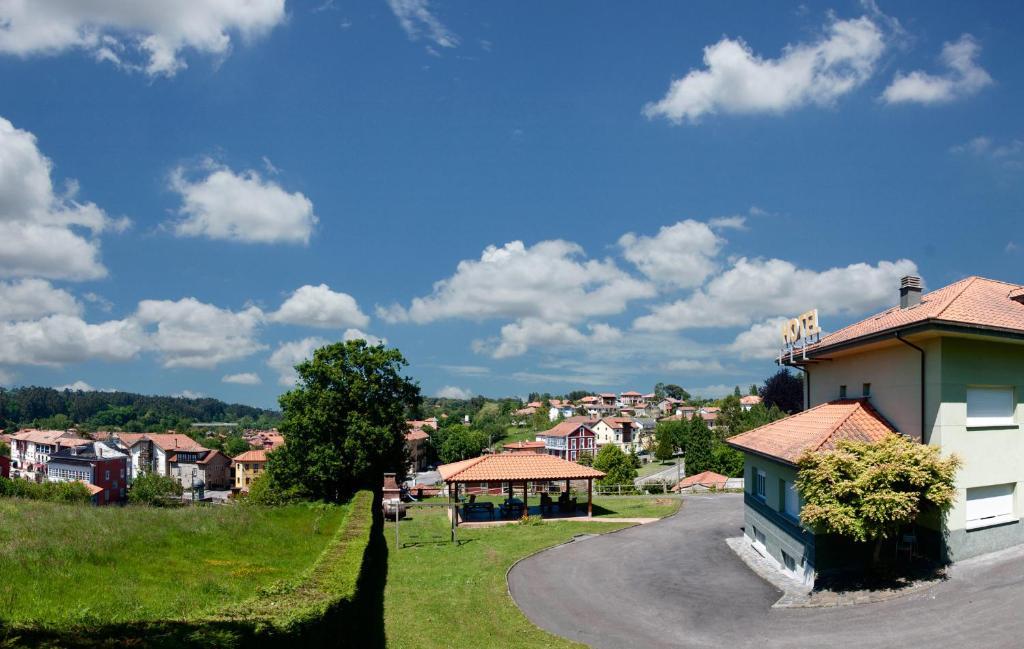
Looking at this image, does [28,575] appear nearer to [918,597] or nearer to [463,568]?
[463,568]

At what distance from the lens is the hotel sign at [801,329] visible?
25.2 metres

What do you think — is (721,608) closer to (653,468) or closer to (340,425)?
(340,425)

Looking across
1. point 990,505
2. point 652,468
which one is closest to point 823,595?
point 990,505

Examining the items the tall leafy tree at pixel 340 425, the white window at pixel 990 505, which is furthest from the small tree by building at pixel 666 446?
the white window at pixel 990 505

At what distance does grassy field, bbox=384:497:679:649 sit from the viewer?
15250 millimetres

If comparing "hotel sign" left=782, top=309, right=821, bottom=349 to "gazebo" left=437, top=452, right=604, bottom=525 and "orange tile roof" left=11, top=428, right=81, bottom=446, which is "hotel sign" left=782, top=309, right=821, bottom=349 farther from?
"orange tile roof" left=11, top=428, right=81, bottom=446

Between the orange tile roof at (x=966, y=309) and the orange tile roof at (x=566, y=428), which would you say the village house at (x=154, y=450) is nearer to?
the orange tile roof at (x=566, y=428)

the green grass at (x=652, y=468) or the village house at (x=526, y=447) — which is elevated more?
the village house at (x=526, y=447)

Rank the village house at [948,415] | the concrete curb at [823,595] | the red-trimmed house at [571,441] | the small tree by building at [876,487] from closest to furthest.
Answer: the small tree by building at [876,487]
the concrete curb at [823,595]
the village house at [948,415]
the red-trimmed house at [571,441]

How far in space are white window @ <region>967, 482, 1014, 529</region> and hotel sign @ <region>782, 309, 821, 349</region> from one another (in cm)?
826

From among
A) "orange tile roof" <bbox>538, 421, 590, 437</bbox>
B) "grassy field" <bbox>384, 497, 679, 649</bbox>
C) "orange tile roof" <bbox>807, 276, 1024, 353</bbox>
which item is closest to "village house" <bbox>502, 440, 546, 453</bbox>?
"orange tile roof" <bbox>538, 421, 590, 437</bbox>

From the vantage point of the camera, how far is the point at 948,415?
17.2 metres

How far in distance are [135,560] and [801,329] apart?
25.3 meters

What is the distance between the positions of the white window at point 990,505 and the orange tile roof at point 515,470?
659 inches
